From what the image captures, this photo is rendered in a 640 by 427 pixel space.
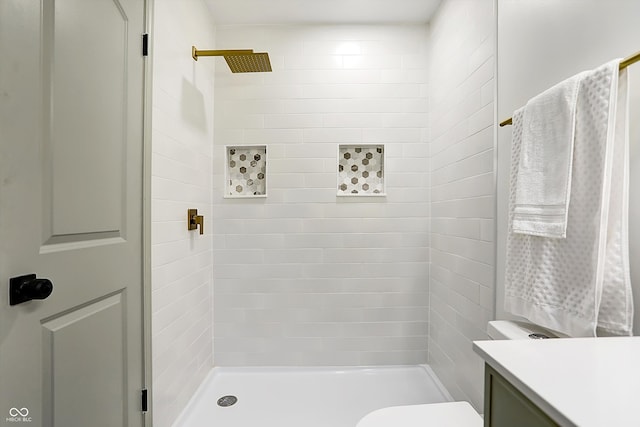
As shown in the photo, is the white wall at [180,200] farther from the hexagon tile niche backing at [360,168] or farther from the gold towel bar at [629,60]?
the gold towel bar at [629,60]

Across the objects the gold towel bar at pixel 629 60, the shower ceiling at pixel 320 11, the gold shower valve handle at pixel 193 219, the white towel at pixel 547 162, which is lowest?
the gold shower valve handle at pixel 193 219

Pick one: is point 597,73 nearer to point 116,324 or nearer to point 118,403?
point 116,324

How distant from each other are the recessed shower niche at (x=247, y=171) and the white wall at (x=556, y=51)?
155 centimetres

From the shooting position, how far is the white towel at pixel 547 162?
2.68 ft

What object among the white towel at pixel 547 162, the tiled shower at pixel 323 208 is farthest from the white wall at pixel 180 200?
the white towel at pixel 547 162

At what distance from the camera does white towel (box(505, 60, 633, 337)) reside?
2.39 ft

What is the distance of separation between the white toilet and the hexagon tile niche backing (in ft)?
4.29

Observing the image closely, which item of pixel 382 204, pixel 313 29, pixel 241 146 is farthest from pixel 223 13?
pixel 382 204

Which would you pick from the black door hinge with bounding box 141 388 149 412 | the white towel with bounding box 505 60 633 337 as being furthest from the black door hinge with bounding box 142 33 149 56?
the white towel with bounding box 505 60 633 337

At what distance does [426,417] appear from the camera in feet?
3.57

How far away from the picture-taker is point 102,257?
3.40 feet

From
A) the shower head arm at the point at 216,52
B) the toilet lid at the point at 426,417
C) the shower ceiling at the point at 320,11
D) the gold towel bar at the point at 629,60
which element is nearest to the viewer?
the gold towel bar at the point at 629,60

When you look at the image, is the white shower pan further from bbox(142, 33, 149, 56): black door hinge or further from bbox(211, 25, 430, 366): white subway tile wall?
bbox(142, 33, 149, 56): black door hinge

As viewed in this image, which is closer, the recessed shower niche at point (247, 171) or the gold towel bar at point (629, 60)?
the gold towel bar at point (629, 60)
